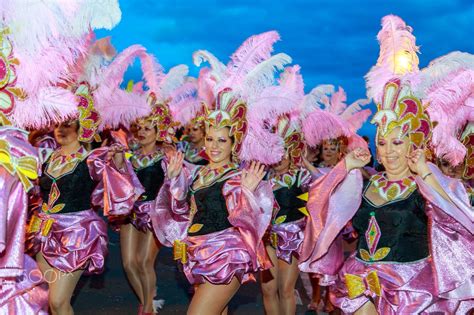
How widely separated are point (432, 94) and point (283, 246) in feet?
7.36

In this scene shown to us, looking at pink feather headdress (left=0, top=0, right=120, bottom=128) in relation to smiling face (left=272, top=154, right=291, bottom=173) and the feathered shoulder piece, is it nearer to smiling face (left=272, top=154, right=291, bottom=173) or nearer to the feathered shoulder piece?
the feathered shoulder piece

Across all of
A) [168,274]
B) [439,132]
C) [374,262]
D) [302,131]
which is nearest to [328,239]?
[374,262]

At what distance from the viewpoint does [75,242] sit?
18.9 feet

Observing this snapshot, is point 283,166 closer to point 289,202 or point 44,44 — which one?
point 289,202

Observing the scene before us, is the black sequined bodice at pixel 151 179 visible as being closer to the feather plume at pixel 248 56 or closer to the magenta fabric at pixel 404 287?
the feather plume at pixel 248 56

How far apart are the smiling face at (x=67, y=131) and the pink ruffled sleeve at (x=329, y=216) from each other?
1.99 m

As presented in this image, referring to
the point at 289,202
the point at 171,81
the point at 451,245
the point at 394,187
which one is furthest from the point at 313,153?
the point at 451,245

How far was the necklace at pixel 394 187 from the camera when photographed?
4594 millimetres

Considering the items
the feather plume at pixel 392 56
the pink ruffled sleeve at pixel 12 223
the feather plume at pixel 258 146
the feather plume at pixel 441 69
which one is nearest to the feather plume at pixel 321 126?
the feather plume at pixel 258 146

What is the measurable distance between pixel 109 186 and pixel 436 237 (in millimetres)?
2636

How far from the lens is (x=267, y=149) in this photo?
5.83m

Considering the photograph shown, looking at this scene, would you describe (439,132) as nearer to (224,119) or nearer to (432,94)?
(432,94)

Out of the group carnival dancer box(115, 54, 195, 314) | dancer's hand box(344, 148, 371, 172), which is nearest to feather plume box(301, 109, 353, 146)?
carnival dancer box(115, 54, 195, 314)

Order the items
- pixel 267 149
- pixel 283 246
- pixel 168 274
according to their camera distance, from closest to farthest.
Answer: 1. pixel 267 149
2. pixel 283 246
3. pixel 168 274
